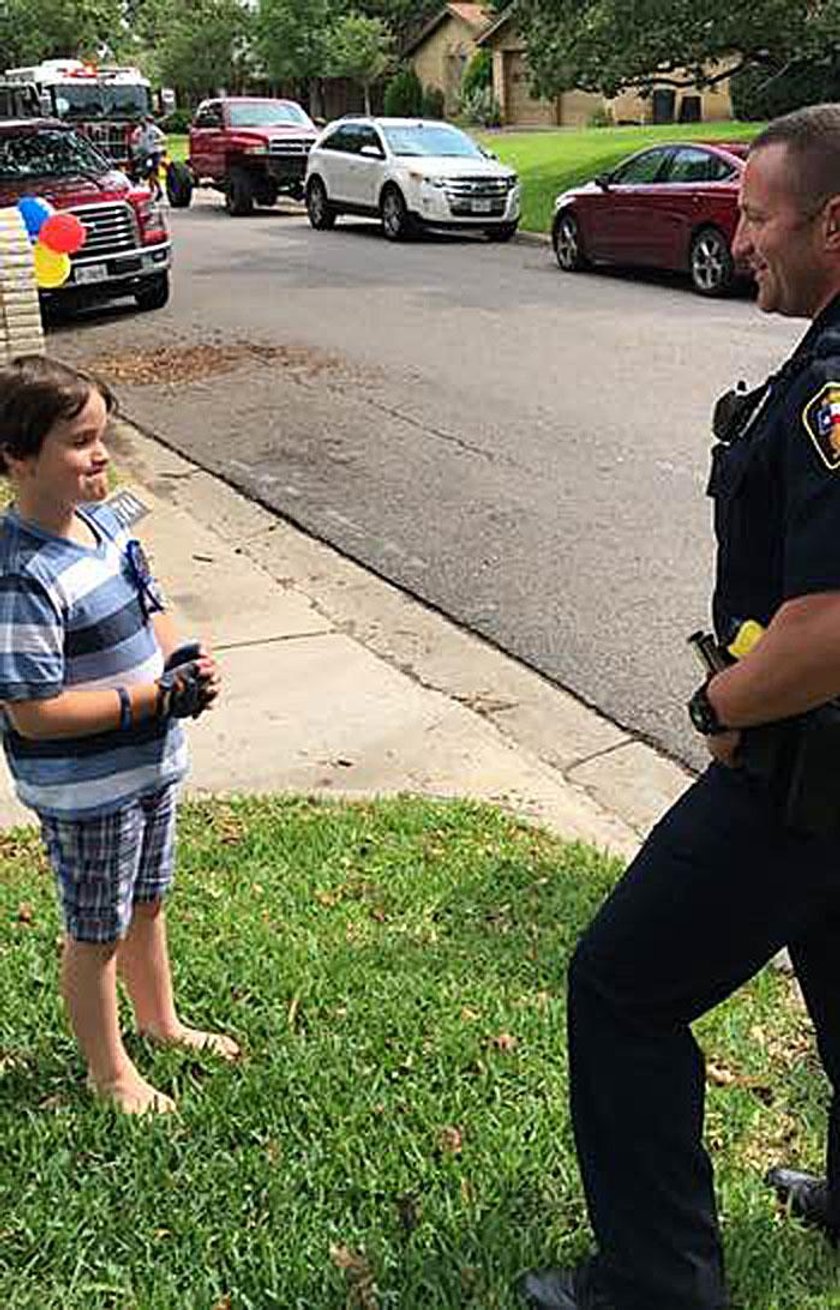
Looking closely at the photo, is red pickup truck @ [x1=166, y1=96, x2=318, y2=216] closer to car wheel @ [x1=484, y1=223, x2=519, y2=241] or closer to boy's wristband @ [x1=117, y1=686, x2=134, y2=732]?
car wheel @ [x1=484, y1=223, x2=519, y2=241]

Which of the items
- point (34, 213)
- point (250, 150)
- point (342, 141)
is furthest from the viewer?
point (250, 150)

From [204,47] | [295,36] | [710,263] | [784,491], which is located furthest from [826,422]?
[204,47]

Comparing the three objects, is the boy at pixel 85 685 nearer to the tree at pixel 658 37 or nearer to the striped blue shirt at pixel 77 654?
the striped blue shirt at pixel 77 654

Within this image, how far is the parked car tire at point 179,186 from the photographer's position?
28.6 meters

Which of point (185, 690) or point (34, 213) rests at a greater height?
point (34, 213)

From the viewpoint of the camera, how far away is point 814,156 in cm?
189

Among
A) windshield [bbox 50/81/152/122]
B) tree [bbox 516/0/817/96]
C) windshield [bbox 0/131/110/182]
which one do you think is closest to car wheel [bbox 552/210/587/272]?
windshield [bbox 0/131/110/182]

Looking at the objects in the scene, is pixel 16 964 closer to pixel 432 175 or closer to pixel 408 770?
pixel 408 770

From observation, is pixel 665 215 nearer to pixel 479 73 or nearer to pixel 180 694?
pixel 180 694

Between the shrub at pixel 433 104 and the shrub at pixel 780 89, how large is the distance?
2021 cm

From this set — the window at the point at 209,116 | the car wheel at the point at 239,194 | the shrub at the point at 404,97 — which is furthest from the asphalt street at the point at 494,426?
the shrub at the point at 404,97

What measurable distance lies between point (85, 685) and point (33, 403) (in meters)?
0.49

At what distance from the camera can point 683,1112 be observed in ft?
7.03

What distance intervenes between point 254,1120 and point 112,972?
0.39m
